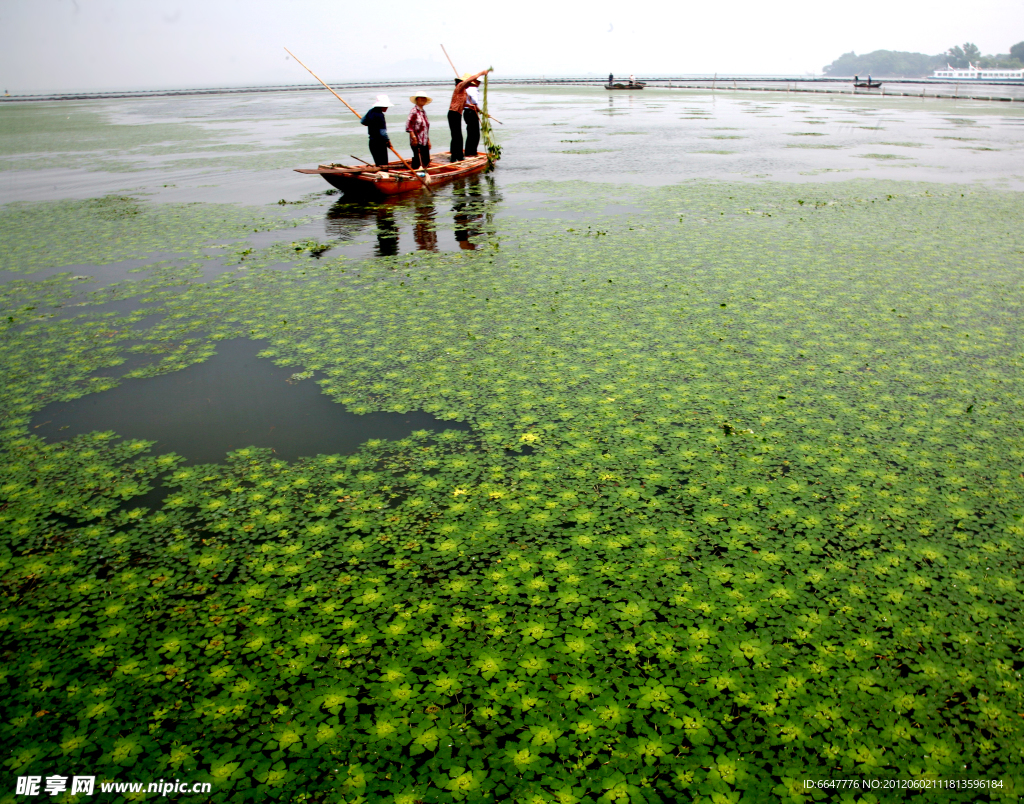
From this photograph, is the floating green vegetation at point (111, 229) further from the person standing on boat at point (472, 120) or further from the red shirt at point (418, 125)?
the person standing on boat at point (472, 120)

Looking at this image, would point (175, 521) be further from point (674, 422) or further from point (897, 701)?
point (897, 701)

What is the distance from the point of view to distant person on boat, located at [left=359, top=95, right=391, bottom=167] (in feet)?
27.5

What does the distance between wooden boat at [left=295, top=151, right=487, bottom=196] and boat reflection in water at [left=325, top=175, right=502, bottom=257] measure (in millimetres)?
214

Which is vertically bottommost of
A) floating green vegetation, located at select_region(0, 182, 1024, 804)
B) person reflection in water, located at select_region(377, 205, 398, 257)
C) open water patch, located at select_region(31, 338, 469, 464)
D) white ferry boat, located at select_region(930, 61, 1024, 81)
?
floating green vegetation, located at select_region(0, 182, 1024, 804)

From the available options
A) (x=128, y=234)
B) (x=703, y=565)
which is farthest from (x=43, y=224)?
(x=703, y=565)

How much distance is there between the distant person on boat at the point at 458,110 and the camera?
995 cm

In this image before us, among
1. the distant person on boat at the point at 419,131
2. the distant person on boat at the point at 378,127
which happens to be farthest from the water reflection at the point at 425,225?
the distant person on boat at the point at 378,127

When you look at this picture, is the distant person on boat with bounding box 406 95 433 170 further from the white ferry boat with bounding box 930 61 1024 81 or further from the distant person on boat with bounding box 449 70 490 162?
the white ferry boat with bounding box 930 61 1024 81

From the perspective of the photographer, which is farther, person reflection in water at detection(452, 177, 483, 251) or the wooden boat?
the wooden boat

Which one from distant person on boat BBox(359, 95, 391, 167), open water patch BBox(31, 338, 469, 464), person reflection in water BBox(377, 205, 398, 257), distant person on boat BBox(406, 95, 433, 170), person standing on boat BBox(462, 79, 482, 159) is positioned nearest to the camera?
open water patch BBox(31, 338, 469, 464)

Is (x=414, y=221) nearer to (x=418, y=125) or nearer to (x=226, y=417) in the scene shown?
(x=418, y=125)

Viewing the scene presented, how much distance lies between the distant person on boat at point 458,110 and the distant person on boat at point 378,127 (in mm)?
1515

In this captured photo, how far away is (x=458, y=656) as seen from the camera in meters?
1.96

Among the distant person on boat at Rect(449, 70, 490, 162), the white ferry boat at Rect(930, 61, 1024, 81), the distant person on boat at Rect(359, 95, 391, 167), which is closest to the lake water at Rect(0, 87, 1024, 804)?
the distant person on boat at Rect(359, 95, 391, 167)
